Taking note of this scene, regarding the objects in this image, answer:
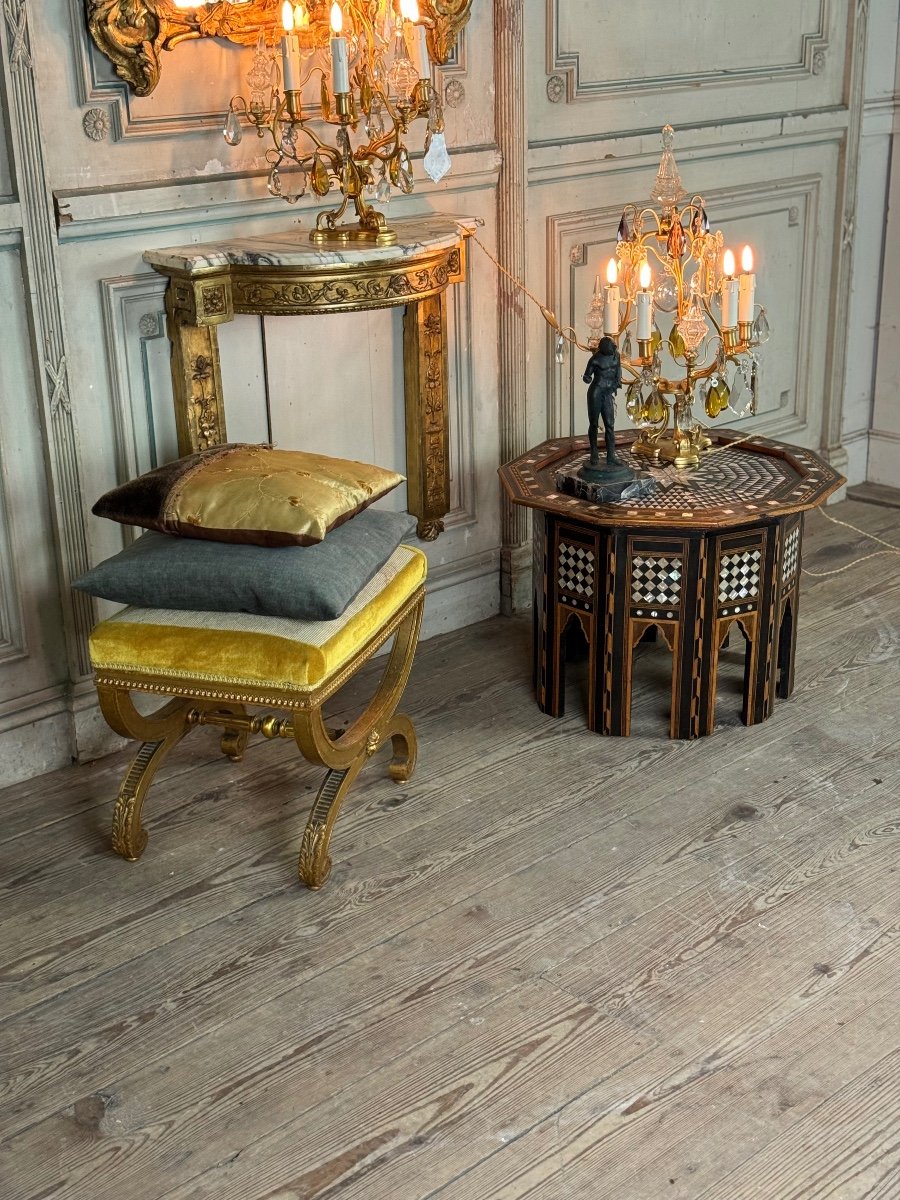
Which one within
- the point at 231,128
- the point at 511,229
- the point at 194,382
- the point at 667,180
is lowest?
the point at 194,382

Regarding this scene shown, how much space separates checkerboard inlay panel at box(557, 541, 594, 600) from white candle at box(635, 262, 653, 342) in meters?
0.47

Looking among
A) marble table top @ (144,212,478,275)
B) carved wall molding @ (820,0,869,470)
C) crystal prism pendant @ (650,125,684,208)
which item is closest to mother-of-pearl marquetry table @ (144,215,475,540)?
marble table top @ (144,212,478,275)

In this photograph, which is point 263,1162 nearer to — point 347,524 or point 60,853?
point 60,853

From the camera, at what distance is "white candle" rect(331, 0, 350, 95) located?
2734 mm

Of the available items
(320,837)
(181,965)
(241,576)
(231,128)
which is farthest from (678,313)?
(181,965)

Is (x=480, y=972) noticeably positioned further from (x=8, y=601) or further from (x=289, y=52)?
(x=289, y=52)

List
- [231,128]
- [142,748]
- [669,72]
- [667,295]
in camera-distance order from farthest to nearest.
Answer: [669,72] → [667,295] → [231,128] → [142,748]

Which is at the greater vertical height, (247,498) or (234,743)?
(247,498)

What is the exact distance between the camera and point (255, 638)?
93.9 inches

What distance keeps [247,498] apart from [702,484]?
108 cm

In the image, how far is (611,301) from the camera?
120 inches

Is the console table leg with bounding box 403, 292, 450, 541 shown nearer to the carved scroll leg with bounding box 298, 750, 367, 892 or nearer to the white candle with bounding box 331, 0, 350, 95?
the white candle with bounding box 331, 0, 350, 95

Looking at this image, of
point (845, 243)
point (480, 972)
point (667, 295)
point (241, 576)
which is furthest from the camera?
point (845, 243)

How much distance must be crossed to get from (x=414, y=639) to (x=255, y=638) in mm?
534
